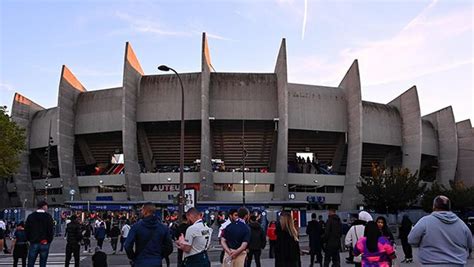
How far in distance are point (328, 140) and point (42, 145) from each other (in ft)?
115

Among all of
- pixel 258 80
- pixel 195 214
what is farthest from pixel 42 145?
pixel 195 214

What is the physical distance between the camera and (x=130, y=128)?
54938 mm

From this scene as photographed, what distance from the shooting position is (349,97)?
58156mm

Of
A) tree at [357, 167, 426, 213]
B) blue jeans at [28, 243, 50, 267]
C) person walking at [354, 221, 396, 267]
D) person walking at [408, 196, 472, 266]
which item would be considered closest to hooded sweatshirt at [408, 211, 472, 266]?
person walking at [408, 196, 472, 266]

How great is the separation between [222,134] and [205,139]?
24.5 ft

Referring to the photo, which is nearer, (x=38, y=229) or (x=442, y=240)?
(x=442, y=240)

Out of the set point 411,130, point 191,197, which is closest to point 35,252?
point 191,197

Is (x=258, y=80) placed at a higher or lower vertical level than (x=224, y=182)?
higher

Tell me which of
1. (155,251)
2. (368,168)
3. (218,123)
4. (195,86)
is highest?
(195,86)

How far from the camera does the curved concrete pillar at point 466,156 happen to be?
7012 centimetres

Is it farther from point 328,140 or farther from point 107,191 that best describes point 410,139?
point 107,191

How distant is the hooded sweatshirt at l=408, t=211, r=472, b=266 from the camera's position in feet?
17.5

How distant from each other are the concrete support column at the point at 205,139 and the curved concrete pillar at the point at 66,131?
1633 cm

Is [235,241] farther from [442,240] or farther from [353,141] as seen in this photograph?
[353,141]
